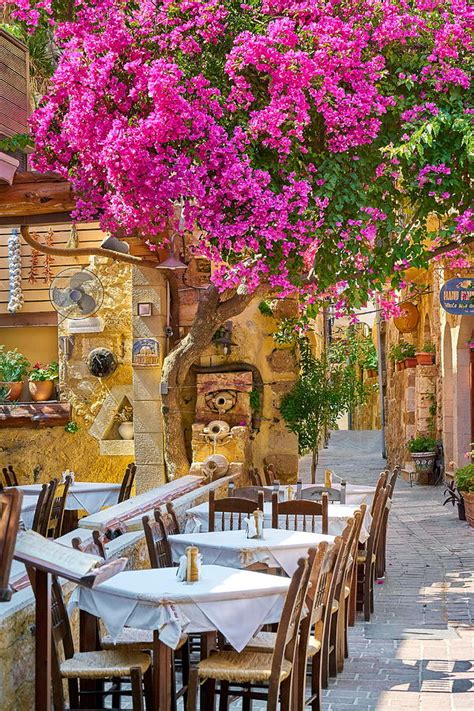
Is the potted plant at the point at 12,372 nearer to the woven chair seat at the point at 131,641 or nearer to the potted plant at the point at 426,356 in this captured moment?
the potted plant at the point at 426,356

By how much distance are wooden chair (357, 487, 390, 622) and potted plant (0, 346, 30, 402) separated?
9611mm

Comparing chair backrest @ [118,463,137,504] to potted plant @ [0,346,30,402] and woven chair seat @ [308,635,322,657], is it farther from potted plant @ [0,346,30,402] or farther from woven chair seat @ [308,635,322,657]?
woven chair seat @ [308,635,322,657]

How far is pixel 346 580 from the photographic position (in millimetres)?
6895

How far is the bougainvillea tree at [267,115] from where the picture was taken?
7.17m

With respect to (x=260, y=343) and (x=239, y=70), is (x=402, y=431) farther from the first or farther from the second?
(x=239, y=70)

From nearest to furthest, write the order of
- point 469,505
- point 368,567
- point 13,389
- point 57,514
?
point 368,567, point 57,514, point 469,505, point 13,389

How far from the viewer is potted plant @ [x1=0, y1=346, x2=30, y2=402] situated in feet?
55.5

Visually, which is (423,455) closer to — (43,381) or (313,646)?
(43,381)

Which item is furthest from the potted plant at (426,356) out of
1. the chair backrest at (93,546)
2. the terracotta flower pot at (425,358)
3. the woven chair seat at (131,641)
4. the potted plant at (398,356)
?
the woven chair seat at (131,641)

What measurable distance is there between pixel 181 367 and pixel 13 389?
5.63 metres

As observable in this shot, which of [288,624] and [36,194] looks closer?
[288,624]

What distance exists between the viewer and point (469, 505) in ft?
40.8

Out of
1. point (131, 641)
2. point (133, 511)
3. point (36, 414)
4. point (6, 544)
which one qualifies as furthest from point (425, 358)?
point (6, 544)

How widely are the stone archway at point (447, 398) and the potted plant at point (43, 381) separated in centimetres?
641
